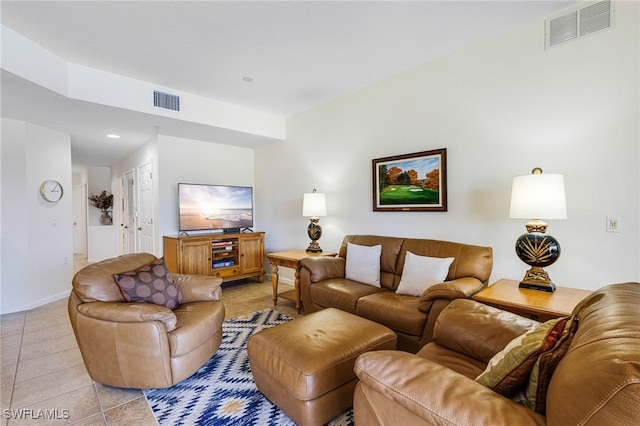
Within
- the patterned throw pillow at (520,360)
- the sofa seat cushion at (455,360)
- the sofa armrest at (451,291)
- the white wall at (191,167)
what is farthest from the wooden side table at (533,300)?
the white wall at (191,167)

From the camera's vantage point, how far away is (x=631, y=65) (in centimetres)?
203

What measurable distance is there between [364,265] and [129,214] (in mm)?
5336

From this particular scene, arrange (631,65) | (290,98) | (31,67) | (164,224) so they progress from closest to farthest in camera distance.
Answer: (631,65) → (31,67) → (290,98) → (164,224)

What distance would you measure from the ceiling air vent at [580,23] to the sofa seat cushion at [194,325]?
337 centimetres

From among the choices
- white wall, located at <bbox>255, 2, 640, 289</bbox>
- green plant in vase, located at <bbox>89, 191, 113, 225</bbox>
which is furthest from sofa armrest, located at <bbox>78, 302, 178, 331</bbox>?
green plant in vase, located at <bbox>89, 191, 113, 225</bbox>

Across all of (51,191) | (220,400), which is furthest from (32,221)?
(220,400)

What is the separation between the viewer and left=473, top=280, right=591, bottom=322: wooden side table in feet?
5.86

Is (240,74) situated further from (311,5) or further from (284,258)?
(284,258)

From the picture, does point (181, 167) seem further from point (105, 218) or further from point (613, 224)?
point (613, 224)

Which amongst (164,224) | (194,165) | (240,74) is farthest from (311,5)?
(164,224)

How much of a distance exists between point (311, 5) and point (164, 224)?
3572 mm

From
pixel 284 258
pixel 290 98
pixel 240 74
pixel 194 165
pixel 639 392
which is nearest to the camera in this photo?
pixel 639 392

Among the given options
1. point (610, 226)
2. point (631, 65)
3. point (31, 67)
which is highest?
point (31, 67)

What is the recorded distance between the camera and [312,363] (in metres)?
1.55
